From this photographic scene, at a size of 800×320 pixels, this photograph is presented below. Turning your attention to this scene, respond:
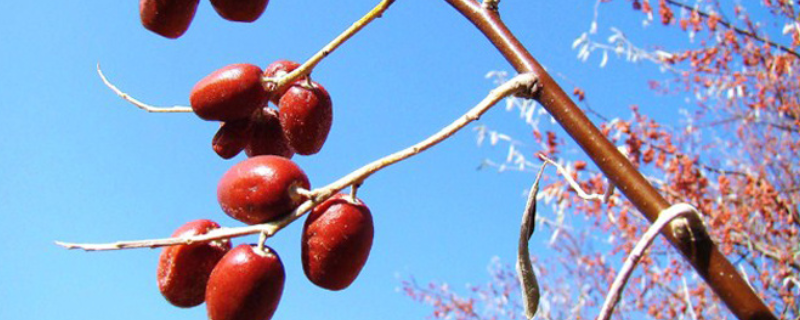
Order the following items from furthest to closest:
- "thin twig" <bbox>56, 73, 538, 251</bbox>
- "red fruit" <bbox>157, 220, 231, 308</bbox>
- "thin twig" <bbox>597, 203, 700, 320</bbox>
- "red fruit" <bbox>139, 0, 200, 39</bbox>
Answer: "red fruit" <bbox>139, 0, 200, 39</bbox>, "red fruit" <bbox>157, 220, 231, 308</bbox>, "thin twig" <bbox>56, 73, 538, 251</bbox>, "thin twig" <bbox>597, 203, 700, 320</bbox>

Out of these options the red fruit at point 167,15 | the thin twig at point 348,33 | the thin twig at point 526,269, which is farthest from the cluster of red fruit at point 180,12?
the thin twig at point 526,269

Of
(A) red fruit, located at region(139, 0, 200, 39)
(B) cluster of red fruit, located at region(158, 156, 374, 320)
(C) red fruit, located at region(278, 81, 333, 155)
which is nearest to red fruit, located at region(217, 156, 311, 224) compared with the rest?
(B) cluster of red fruit, located at region(158, 156, 374, 320)

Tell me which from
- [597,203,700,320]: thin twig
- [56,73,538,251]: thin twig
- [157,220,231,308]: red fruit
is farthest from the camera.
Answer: [157,220,231,308]: red fruit

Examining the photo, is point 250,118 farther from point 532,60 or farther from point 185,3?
point 532,60

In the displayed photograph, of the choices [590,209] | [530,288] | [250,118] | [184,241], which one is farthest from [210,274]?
[590,209]

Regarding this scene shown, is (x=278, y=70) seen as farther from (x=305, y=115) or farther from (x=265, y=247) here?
(x=265, y=247)

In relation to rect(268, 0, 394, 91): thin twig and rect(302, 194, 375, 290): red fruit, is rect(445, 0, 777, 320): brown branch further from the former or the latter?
rect(302, 194, 375, 290): red fruit
